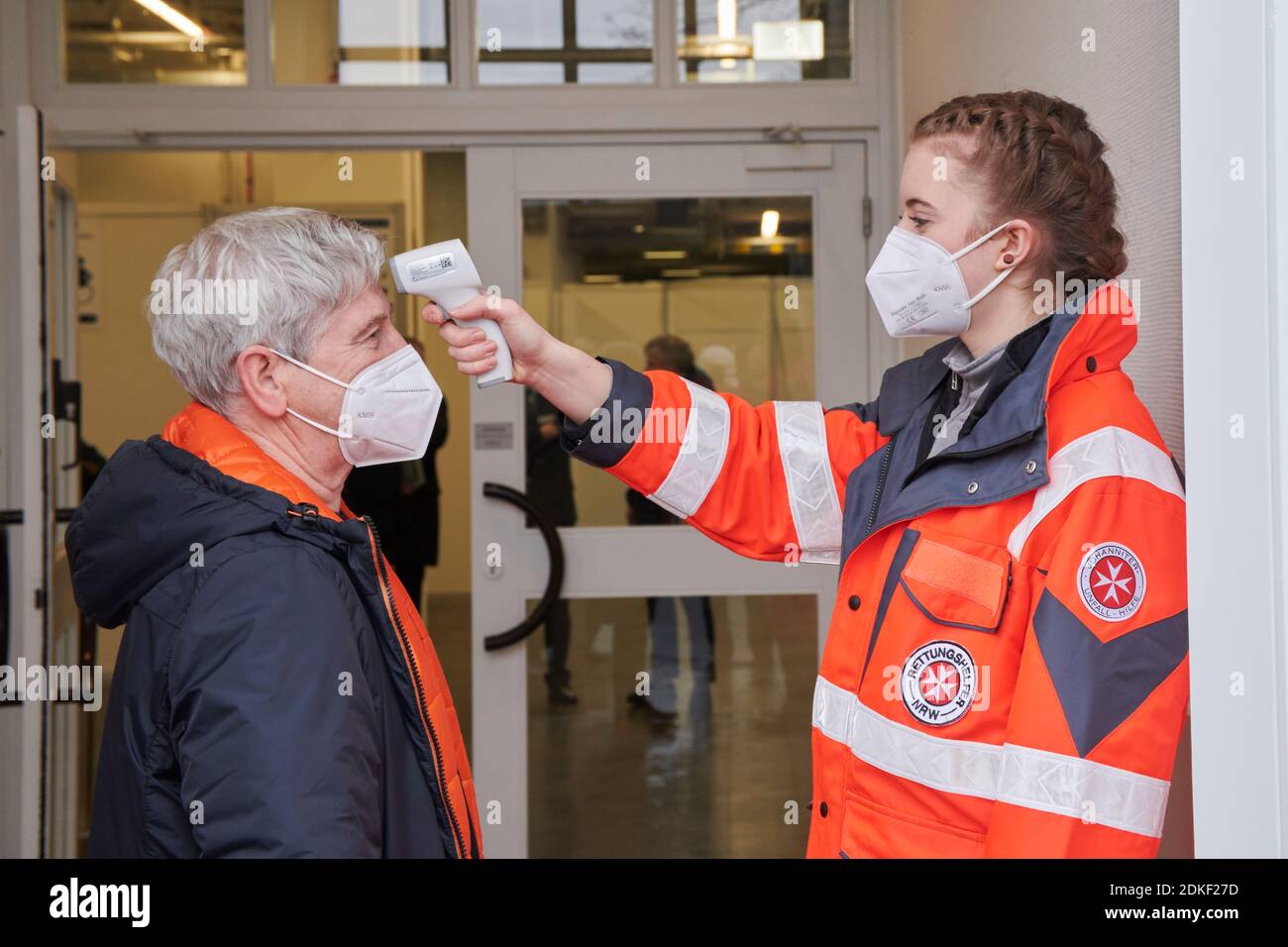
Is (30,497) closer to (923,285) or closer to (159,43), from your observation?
(159,43)

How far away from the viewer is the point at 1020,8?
6.84 feet

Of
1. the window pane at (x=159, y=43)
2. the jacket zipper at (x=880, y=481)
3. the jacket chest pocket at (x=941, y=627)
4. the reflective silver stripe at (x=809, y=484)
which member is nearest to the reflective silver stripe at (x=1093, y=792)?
the jacket chest pocket at (x=941, y=627)

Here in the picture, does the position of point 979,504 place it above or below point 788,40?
below

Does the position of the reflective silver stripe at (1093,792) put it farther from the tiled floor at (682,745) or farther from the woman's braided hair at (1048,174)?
the tiled floor at (682,745)

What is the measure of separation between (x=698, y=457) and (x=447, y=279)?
39 cm

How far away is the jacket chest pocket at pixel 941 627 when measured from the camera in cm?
124

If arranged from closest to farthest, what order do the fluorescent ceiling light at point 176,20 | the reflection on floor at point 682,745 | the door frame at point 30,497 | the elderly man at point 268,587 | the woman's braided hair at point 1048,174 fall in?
the elderly man at point 268,587 < the woman's braided hair at point 1048,174 < the door frame at point 30,497 < the fluorescent ceiling light at point 176,20 < the reflection on floor at point 682,745

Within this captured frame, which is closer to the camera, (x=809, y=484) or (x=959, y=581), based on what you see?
(x=959, y=581)

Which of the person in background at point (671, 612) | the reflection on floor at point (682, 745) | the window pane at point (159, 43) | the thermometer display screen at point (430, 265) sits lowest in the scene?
the reflection on floor at point (682, 745)

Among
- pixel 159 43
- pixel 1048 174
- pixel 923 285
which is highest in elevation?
pixel 159 43

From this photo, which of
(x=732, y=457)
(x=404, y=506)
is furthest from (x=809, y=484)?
(x=404, y=506)

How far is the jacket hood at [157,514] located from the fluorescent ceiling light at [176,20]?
2165 mm

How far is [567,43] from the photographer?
10.0 ft
